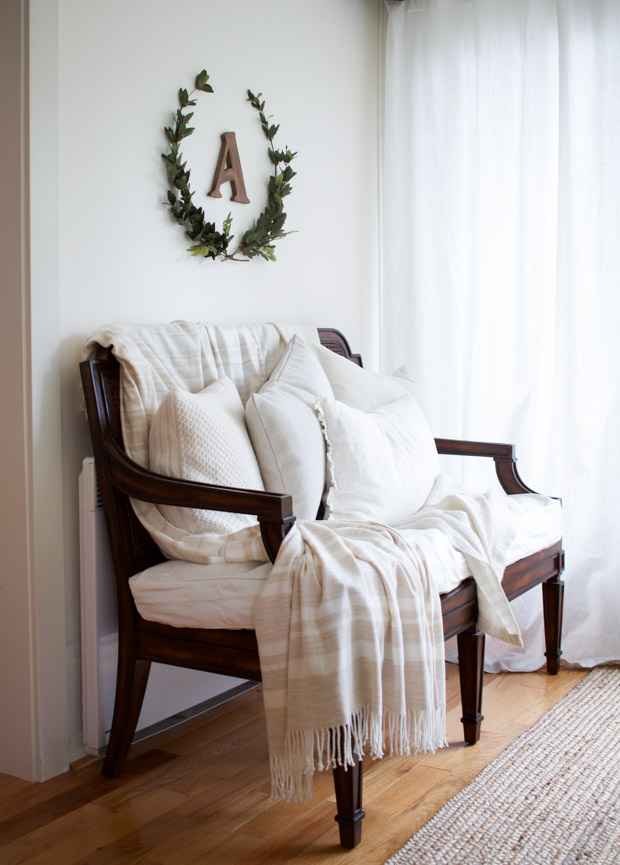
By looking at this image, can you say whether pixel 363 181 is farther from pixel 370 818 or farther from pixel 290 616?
pixel 370 818

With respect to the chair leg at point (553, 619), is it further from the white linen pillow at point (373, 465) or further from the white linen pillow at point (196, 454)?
the white linen pillow at point (196, 454)

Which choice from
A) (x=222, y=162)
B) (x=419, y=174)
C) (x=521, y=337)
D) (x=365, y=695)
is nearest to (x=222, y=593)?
(x=365, y=695)

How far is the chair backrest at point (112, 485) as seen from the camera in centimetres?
200

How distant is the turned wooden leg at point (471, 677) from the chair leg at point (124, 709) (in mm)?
786

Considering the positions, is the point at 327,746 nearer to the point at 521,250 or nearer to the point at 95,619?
the point at 95,619

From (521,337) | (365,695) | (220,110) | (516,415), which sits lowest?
(365,695)

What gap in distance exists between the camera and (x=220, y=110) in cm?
258

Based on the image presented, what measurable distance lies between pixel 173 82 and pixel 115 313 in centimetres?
69

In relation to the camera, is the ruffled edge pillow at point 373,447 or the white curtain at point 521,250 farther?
the white curtain at point 521,250

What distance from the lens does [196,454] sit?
1.98m

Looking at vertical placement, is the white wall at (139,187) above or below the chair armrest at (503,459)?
above

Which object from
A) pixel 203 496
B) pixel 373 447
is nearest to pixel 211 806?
pixel 203 496

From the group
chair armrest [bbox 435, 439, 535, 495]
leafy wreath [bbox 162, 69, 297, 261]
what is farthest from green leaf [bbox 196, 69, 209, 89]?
chair armrest [bbox 435, 439, 535, 495]

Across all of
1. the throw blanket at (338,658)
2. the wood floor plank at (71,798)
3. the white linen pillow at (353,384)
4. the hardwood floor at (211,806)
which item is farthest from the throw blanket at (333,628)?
the white linen pillow at (353,384)
